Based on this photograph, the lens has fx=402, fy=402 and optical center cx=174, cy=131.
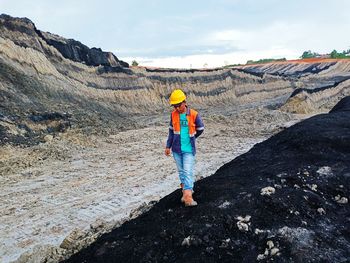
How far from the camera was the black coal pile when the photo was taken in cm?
424

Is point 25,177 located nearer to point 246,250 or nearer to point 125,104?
point 246,250

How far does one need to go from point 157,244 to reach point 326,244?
6.05 feet

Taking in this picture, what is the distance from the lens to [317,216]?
196 inches

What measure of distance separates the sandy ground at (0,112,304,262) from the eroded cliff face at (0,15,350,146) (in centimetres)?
156

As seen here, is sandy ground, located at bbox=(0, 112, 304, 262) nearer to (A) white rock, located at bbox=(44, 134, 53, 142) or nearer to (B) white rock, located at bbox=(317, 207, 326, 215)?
(A) white rock, located at bbox=(44, 134, 53, 142)

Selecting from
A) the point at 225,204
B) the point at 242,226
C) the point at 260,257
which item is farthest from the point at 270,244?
the point at 225,204

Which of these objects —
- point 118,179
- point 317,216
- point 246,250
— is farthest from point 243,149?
point 246,250

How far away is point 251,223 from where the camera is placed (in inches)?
187

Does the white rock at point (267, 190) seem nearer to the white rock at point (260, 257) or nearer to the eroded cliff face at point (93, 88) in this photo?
Answer: the white rock at point (260, 257)

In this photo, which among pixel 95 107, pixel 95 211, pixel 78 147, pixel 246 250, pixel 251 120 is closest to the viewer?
pixel 246 250

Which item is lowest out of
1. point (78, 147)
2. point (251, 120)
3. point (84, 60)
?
point (251, 120)

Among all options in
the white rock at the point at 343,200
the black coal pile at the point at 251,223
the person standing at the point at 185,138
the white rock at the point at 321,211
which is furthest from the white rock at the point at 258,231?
the white rock at the point at 343,200

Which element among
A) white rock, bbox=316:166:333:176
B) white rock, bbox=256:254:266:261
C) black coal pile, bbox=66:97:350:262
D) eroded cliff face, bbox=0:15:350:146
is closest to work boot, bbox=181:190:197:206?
black coal pile, bbox=66:97:350:262

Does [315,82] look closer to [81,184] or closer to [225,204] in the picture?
[81,184]
